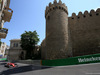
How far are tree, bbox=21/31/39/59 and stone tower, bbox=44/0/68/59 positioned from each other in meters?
13.9

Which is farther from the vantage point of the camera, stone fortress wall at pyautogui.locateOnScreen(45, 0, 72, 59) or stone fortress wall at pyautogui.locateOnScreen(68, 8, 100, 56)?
stone fortress wall at pyautogui.locateOnScreen(68, 8, 100, 56)

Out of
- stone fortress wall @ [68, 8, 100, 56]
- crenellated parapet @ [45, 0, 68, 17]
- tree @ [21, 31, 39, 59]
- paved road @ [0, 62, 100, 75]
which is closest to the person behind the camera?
paved road @ [0, 62, 100, 75]

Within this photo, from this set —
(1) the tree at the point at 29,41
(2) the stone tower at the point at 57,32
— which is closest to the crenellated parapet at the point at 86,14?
(2) the stone tower at the point at 57,32

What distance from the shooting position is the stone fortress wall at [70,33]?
53.0ft

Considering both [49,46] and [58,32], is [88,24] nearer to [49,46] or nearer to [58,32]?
[58,32]

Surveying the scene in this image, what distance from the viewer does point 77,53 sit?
18.5 m

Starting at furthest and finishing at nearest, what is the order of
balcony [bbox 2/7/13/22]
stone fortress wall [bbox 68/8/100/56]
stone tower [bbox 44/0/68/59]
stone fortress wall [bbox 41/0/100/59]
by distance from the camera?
stone fortress wall [bbox 68/8/100/56] → stone fortress wall [bbox 41/0/100/59] → stone tower [bbox 44/0/68/59] → balcony [bbox 2/7/13/22]

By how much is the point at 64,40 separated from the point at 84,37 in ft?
23.1

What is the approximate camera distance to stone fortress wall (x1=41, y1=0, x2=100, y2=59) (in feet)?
53.0

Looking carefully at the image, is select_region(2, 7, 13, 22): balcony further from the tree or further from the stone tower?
the tree

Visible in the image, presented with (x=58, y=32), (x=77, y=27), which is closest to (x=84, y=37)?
(x=77, y=27)

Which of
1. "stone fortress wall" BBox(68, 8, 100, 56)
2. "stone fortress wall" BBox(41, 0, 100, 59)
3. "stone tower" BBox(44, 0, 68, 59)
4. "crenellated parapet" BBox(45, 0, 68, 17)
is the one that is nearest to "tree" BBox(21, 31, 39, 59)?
"stone fortress wall" BBox(41, 0, 100, 59)

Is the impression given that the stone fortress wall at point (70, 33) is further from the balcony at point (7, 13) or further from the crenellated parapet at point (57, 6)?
the balcony at point (7, 13)

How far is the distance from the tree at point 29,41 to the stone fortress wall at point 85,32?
16618 mm
